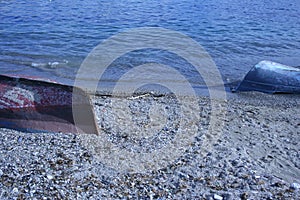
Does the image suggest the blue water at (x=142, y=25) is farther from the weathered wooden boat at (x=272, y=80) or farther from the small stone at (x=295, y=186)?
the small stone at (x=295, y=186)

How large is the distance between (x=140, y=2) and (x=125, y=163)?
1742 centimetres

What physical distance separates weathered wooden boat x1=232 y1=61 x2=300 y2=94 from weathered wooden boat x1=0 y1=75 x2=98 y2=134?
4.30 m

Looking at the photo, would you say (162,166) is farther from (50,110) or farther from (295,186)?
(50,110)

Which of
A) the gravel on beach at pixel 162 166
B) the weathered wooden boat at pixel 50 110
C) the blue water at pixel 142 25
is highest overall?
the weathered wooden boat at pixel 50 110

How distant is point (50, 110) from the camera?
5098 millimetres

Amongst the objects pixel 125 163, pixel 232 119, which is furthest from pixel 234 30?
pixel 125 163

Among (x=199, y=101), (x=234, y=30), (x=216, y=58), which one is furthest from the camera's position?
(x=234, y=30)

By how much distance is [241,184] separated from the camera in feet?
13.1

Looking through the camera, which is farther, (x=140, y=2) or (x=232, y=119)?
(x=140, y=2)

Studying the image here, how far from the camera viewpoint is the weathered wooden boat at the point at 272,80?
8047 millimetres

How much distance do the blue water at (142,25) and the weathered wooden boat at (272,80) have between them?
0.93m

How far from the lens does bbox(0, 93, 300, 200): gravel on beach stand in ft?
12.6

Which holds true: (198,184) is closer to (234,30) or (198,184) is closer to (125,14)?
(234,30)

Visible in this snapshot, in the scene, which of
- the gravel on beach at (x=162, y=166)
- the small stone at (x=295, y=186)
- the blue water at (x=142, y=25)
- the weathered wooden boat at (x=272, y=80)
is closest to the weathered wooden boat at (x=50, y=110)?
the gravel on beach at (x=162, y=166)
